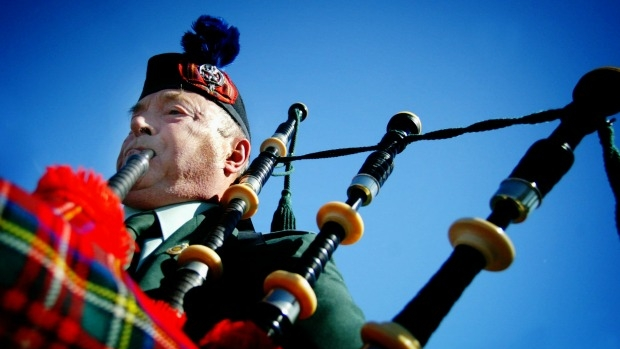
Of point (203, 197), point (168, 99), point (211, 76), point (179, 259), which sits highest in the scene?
point (211, 76)

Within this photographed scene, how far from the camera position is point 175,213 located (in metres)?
2.23

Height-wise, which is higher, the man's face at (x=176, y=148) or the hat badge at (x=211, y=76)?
the hat badge at (x=211, y=76)

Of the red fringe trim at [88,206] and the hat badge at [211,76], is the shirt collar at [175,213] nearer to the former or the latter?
the hat badge at [211,76]

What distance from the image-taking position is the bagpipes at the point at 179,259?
27.5 inches

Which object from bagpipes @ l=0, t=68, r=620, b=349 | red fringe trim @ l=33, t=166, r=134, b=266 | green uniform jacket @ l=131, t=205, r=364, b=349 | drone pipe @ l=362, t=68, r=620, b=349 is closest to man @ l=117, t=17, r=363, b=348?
green uniform jacket @ l=131, t=205, r=364, b=349

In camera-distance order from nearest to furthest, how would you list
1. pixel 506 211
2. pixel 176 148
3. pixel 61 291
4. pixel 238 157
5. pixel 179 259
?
pixel 61 291 → pixel 506 211 → pixel 179 259 → pixel 176 148 → pixel 238 157

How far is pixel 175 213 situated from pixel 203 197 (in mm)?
272

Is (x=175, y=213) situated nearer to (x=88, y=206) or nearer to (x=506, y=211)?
(x=88, y=206)

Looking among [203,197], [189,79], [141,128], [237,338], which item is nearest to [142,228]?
[203,197]

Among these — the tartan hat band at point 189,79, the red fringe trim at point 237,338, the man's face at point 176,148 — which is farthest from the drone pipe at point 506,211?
the tartan hat band at point 189,79

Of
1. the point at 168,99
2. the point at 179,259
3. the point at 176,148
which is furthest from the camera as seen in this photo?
the point at 168,99

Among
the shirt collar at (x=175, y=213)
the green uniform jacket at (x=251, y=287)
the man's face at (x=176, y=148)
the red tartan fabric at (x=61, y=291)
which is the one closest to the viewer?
the red tartan fabric at (x=61, y=291)

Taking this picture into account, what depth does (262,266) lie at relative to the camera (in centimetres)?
181

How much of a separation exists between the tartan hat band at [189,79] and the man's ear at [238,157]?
0.69 ft
